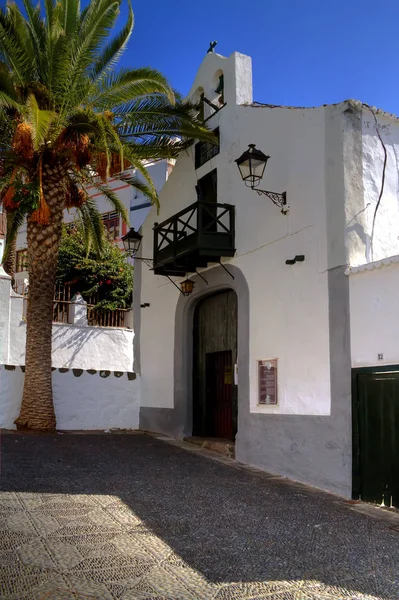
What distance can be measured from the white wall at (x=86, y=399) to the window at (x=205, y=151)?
5.41 m

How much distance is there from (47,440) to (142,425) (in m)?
3.52

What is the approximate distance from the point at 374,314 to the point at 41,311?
7.25m

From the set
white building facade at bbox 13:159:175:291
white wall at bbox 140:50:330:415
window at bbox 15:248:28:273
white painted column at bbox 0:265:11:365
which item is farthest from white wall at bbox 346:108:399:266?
window at bbox 15:248:28:273

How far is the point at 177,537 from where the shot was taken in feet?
19.0

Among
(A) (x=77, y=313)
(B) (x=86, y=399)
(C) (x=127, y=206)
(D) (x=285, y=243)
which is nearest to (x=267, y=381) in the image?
(D) (x=285, y=243)

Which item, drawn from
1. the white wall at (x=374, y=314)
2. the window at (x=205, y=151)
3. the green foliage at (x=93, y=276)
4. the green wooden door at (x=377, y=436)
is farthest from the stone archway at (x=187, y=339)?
the green foliage at (x=93, y=276)

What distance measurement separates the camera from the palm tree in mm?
11000

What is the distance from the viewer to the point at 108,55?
1178 cm

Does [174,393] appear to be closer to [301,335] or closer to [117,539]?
[301,335]

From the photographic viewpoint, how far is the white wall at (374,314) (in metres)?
7.77

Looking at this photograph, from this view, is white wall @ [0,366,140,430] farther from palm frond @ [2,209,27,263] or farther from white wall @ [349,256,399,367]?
white wall @ [349,256,399,367]

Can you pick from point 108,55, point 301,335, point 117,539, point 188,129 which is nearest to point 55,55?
point 108,55

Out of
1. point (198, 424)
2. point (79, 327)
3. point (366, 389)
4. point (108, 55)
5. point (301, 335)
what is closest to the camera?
point (366, 389)

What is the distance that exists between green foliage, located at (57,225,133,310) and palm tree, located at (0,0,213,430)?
23.6ft
